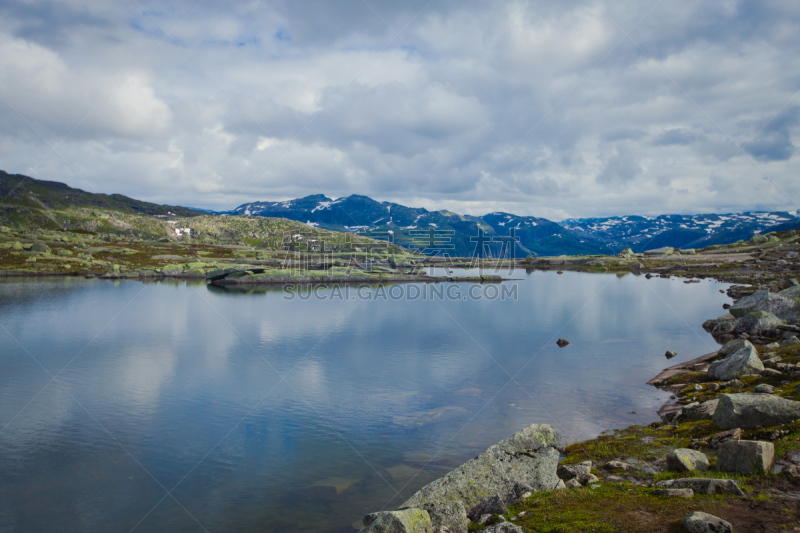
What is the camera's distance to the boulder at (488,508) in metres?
13.8

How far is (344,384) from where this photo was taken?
3488cm

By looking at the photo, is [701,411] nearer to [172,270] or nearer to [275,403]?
[275,403]

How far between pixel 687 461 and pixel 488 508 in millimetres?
7507

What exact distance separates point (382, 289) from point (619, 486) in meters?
99.2

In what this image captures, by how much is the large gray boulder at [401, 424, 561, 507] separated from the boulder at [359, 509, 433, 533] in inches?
71.5

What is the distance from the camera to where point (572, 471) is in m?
16.6

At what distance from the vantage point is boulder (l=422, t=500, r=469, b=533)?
13102 mm

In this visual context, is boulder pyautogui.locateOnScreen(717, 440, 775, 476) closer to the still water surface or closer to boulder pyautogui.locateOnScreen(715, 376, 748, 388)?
the still water surface

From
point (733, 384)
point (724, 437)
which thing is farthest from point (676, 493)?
point (733, 384)

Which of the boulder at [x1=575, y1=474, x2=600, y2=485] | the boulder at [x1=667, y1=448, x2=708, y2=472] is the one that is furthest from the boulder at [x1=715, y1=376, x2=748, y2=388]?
the boulder at [x1=575, y1=474, x2=600, y2=485]

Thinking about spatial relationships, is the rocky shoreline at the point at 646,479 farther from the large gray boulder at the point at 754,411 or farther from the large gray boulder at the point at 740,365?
the large gray boulder at the point at 740,365

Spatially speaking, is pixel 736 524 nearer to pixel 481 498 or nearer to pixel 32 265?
pixel 481 498

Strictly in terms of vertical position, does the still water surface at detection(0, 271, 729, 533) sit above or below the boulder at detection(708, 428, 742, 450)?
below

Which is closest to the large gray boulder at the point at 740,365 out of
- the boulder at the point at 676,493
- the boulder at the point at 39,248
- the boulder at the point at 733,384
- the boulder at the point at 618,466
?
the boulder at the point at 733,384
